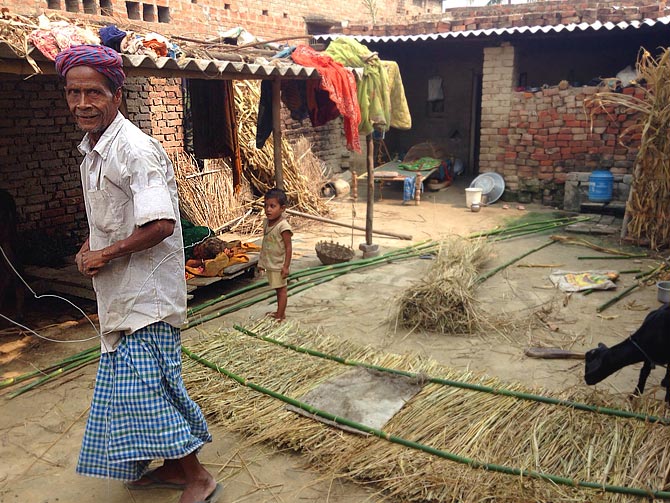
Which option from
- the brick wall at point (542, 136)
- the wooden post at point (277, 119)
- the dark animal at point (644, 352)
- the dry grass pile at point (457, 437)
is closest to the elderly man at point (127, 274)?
the dry grass pile at point (457, 437)

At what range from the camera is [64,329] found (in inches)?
193

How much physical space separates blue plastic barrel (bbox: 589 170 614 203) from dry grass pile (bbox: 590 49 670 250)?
1.99 m

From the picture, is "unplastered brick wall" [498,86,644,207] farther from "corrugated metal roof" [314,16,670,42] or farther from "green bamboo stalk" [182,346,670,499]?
"green bamboo stalk" [182,346,670,499]

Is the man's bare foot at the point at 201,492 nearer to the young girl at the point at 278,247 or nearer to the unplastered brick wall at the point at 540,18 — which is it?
the young girl at the point at 278,247

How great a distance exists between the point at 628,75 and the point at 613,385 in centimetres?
767

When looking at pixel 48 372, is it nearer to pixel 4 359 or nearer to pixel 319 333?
pixel 4 359

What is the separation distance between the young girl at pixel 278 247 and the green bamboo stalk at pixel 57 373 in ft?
4.85

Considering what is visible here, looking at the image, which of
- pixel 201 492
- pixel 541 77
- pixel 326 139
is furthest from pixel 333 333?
pixel 541 77

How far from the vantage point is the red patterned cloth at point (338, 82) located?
590 cm

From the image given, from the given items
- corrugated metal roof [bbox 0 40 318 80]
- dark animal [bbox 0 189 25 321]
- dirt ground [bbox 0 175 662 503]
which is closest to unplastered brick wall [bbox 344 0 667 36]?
dirt ground [bbox 0 175 662 503]

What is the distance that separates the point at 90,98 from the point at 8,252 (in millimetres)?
3465

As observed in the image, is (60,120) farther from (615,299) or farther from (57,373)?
(615,299)

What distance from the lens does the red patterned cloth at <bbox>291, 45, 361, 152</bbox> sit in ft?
19.4

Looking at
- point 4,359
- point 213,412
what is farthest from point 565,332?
point 4,359
